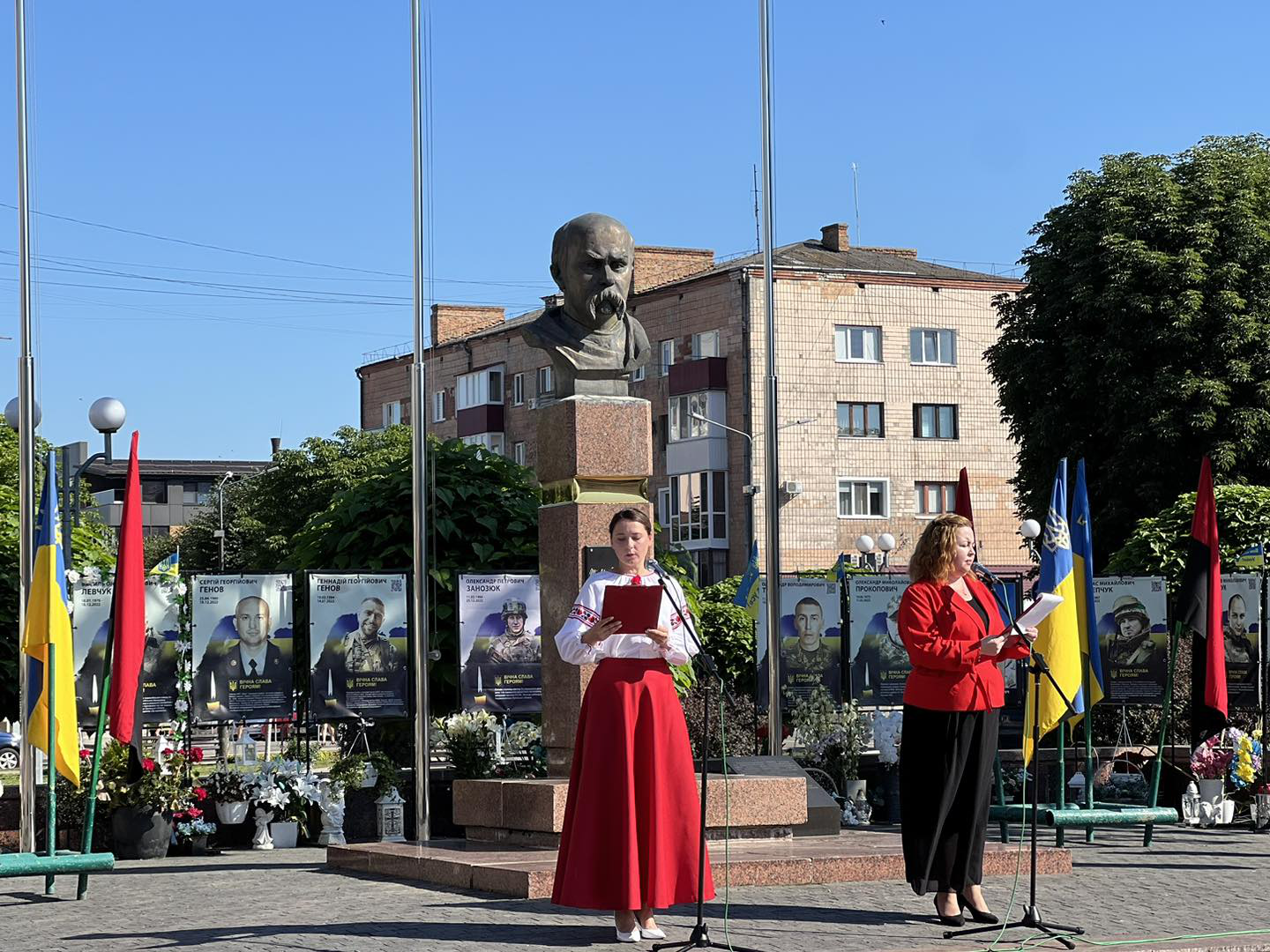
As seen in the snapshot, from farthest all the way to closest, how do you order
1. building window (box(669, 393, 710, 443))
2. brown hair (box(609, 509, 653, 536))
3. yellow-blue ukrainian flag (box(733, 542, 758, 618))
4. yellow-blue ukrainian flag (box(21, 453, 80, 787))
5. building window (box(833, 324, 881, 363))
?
1. building window (box(669, 393, 710, 443))
2. building window (box(833, 324, 881, 363))
3. yellow-blue ukrainian flag (box(733, 542, 758, 618))
4. yellow-blue ukrainian flag (box(21, 453, 80, 787))
5. brown hair (box(609, 509, 653, 536))

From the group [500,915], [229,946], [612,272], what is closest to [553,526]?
[612,272]

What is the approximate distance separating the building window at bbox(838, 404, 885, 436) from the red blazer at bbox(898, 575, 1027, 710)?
4661 centimetres

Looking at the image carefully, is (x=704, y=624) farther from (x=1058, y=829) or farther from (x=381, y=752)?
(x=1058, y=829)

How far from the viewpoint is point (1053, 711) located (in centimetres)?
1388

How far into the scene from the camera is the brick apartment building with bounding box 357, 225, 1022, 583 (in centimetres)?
5516

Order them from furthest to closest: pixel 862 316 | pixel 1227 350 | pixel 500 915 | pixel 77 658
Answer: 1. pixel 862 316
2. pixel 1227 350
3. pixel 77 658
4. pixel 500 915

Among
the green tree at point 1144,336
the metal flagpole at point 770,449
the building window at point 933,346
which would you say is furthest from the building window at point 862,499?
the metal flagpole at point 770,449

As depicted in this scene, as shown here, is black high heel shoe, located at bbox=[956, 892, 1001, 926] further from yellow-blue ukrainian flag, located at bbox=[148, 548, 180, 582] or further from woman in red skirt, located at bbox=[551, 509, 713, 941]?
yellow-blue ukrainian flag, located at bbox=[148, 548, 180, 582]

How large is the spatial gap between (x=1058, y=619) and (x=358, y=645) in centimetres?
626

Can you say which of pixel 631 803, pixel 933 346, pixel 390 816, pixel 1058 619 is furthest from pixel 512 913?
pixel 933 346

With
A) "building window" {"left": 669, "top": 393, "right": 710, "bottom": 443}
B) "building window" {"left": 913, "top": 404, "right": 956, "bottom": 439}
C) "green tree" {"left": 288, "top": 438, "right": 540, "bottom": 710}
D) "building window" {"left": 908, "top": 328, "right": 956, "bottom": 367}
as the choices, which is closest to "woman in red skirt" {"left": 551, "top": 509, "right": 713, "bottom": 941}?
"green tree" {"left": 288, "top": 438, "right": 540, "bottom": 710}

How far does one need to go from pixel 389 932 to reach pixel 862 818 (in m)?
7.56

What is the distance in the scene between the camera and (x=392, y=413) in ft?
252

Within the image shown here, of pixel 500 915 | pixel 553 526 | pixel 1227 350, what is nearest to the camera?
pixel 500 915
